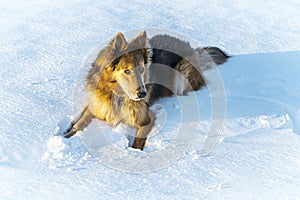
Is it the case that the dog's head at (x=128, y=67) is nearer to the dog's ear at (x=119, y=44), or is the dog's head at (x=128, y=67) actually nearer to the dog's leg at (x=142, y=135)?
the dog's ear at (x=119, y=44)

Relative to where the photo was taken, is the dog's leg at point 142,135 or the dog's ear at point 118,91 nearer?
the dog's leg at point 142,135

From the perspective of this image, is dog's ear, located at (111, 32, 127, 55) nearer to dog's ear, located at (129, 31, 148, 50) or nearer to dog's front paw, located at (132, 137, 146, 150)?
dog's ear, located at (129, 31, 148, 50)

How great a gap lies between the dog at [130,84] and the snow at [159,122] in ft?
0.38

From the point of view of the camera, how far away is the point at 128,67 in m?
3.64

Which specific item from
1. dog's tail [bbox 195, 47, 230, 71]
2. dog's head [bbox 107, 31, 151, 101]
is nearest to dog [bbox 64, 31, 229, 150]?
dog's head [bbox 107, 31, 151, 101]

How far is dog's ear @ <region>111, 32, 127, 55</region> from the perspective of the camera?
3637 millimetres

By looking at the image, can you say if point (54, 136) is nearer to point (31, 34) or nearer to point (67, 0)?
point (31, 34)

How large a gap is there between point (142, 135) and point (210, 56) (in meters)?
1.70

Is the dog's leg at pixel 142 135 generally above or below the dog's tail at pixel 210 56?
below

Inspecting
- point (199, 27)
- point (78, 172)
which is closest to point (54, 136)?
point (78, 172)

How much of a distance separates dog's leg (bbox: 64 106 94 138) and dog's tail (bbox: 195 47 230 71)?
1.56m

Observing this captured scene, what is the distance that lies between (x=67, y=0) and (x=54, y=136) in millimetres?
3918

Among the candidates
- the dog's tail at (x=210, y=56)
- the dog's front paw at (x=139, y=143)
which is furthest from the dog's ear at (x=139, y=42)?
the dog's tail at (x=210, y=56)

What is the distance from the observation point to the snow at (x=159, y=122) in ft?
9.57
